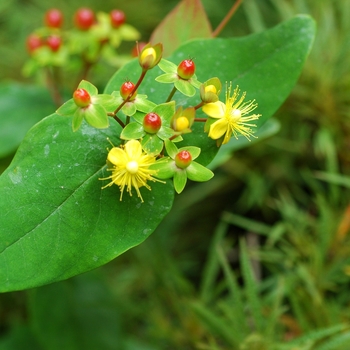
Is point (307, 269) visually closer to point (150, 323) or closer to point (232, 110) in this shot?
point (150, 323)

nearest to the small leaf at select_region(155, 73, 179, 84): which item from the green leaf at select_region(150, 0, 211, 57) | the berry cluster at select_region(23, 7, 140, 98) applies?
the green leaf at select_region(150, 0, 211, 57)

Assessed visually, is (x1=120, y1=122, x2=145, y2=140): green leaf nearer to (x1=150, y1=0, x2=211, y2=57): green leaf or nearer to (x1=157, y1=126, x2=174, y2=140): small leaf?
(x1=157, y1=126, x2=174, y2=140): small leaf

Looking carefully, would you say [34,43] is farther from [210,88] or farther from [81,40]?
[210,88]

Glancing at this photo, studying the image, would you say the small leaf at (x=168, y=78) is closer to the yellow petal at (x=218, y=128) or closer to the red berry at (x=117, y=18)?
the yellow petal at (x=218, y=128)

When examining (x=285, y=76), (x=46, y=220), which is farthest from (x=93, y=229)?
(x=285, y=76)

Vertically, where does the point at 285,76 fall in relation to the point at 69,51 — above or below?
below

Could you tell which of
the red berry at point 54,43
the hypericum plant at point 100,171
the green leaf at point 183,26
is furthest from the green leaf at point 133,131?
the red berry at point 54,43

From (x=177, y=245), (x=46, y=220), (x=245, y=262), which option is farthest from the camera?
(x=177, y=245)
